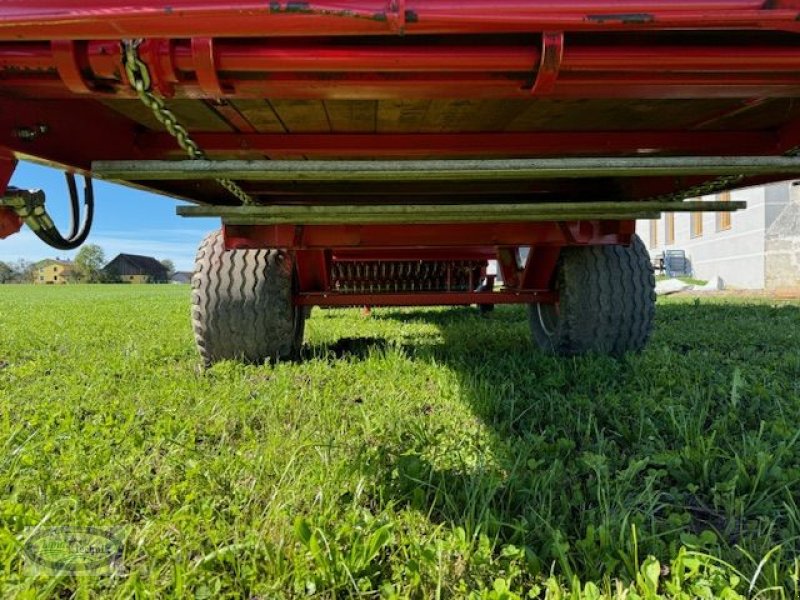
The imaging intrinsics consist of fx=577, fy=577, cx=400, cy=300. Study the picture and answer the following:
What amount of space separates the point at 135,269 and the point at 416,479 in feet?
276

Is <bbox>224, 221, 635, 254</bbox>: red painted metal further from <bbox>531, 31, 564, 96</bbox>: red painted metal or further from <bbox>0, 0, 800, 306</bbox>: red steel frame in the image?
<bbox>531, 31, 564, 96</bbox>: red painted metal

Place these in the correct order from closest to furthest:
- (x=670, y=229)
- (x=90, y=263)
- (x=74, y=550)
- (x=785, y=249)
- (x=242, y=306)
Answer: (x=74, y=550) < (x=242, y=306) < (x=785, y=249) < (x=670, y=229) < (x=90, y=263)

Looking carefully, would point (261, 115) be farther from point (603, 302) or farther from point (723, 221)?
point (723, 221)

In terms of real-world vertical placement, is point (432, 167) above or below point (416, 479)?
above

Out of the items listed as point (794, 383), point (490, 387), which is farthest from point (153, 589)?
point (794, 383)

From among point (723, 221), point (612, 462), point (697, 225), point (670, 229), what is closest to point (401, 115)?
point (612, 462)

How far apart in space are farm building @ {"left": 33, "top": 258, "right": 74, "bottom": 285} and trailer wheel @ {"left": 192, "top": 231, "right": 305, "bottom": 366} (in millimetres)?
82023

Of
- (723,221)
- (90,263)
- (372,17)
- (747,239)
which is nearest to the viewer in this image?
(372,17)

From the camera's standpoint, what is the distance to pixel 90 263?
7662cm

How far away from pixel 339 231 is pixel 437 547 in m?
1.93

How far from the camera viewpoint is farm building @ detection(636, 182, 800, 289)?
35.7 ft

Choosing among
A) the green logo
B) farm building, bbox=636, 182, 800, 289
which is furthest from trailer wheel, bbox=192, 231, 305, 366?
farm building, bbox=636, 182, 800, 289

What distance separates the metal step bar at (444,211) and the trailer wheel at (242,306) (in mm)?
624

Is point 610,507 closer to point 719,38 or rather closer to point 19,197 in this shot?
point 719,38
